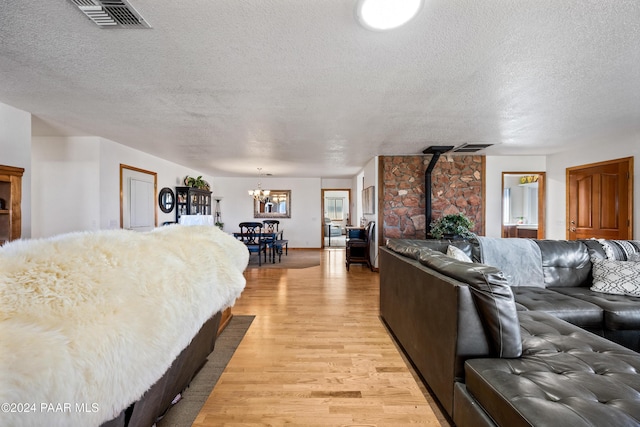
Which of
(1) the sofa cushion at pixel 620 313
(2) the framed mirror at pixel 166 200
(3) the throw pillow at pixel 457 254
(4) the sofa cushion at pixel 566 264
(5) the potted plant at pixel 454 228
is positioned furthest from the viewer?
(2) the framed mirror at pixel 166 200

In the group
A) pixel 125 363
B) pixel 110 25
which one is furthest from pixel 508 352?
pixel 110 25

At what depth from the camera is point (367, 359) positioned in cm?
222

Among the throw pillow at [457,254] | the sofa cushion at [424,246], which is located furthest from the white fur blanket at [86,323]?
the throw pillow at [457,254]

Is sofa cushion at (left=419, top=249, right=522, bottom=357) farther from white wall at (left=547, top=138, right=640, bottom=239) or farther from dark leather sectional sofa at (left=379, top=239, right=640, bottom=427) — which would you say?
white wall at (left=547, top=138, right=640, bottom=239)

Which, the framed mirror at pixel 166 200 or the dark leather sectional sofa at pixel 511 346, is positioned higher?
the framed mirror at pixel 166 200

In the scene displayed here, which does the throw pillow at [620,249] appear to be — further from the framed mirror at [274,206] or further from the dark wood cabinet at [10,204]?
the framed mirror at [274,206]

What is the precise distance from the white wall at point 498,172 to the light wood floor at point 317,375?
12.1 ft

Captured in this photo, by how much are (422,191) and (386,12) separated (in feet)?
14.4

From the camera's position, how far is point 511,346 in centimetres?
140

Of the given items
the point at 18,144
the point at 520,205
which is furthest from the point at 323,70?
the point at 520,205

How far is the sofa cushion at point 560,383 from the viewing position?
3.15ft

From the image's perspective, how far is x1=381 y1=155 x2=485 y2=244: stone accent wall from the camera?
5504 millimetres

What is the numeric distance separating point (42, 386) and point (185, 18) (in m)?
1.78

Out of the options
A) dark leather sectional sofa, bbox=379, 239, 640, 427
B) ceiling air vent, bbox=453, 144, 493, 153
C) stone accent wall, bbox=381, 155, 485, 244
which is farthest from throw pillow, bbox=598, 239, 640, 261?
stone accent wall, bbox=381, 155, 485, 244
